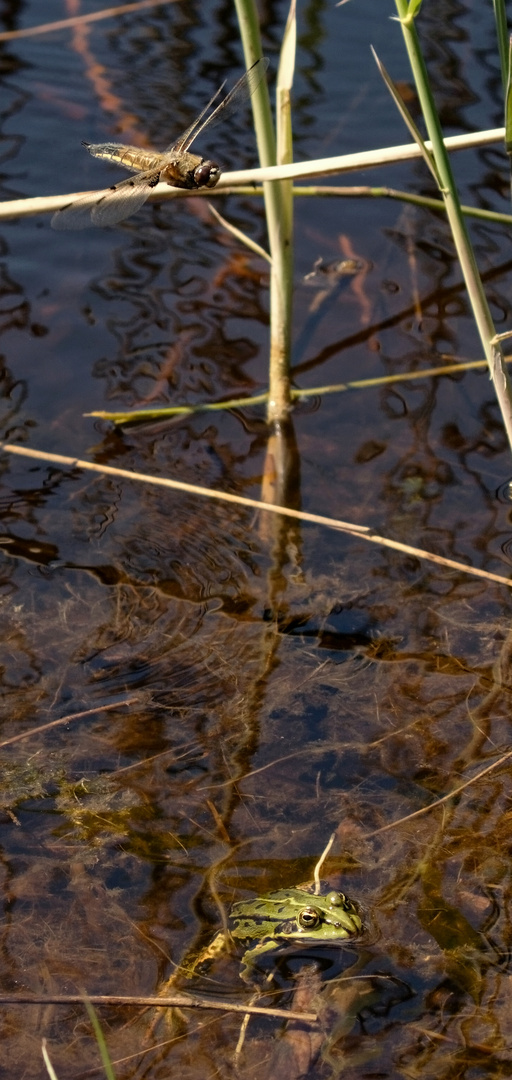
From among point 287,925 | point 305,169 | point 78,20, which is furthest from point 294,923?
point 78,20

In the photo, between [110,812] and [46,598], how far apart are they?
3.24ft

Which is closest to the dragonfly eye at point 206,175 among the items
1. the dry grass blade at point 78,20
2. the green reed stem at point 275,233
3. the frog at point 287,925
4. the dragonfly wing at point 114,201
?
the dragonfly wing at point 114,201

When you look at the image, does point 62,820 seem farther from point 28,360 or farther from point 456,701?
point 28,360

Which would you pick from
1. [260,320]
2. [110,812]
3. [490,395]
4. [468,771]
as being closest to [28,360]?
[260,320]

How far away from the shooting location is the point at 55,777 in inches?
125

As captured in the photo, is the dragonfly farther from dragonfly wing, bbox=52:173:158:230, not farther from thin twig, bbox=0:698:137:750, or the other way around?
thin twig, bbox=0:698:137:750

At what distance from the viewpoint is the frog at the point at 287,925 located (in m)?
2.70

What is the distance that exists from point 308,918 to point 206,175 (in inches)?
90.6

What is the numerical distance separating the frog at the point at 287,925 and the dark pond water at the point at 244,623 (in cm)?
7

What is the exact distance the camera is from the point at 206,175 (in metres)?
3.38

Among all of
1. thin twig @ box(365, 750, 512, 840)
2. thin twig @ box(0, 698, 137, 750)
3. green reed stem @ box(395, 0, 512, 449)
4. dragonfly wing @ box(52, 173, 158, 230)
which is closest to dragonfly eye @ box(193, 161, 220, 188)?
dragonfly wing @ box(52, 173, 158, 230)

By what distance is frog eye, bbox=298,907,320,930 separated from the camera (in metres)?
2.67

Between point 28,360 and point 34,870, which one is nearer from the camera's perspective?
point 34,870

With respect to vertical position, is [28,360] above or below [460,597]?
above
